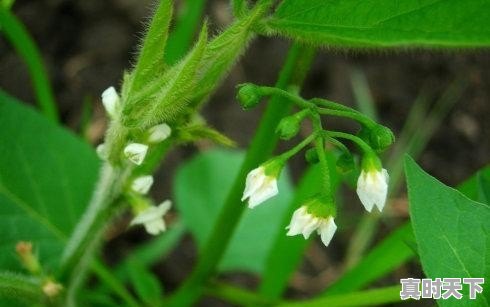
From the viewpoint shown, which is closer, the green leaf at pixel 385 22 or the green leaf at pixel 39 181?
the green leaf at pixel 385 22

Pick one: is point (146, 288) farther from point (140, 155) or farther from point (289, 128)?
point (289, 128)

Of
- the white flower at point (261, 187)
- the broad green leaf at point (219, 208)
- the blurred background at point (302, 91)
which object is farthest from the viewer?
the blurred background at point (302, 91)

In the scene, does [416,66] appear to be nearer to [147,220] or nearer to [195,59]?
[147,220]

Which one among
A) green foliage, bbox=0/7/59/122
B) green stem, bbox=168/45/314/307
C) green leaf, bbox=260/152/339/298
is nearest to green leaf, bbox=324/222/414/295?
green leaf, bbox=260/152/339/298

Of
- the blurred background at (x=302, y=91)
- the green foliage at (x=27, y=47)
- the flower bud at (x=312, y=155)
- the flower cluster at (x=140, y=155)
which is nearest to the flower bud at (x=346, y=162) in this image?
the flower bud at (x=312, y=155)

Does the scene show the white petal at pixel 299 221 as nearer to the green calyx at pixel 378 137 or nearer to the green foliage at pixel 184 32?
the green calyx at pixel 378 137

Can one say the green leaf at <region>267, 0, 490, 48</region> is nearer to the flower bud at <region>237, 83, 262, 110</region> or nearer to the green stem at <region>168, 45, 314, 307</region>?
the flower bud at <region>237, 83, 262, 110</region>

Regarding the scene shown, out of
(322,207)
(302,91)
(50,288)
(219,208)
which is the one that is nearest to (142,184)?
(50,288)
